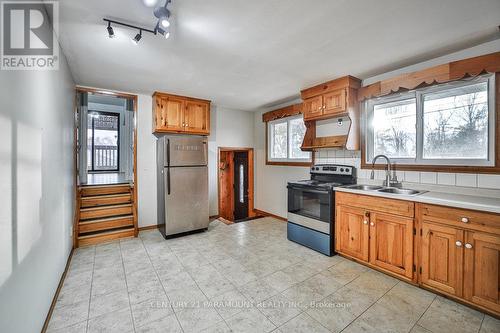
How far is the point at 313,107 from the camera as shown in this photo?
3.68m

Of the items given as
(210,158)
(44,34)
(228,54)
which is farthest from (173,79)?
(210,158)

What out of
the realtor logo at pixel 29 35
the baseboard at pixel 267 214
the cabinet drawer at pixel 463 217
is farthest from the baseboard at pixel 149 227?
the cabinet drawer at pixel 463 217

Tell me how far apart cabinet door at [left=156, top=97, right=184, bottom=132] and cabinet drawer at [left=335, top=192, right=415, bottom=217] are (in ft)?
9.89

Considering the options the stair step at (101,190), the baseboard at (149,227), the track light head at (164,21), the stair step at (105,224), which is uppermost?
the track light head at (164,21)

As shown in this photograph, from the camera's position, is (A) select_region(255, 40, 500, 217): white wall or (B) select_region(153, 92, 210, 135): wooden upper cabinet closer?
(A) select_region(255, 40, 500, 217): white wall

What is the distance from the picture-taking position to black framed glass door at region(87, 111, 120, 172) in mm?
7648

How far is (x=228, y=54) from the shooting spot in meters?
2.57

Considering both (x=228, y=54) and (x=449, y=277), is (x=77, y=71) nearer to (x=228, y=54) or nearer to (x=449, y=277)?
(x=228, y=54)

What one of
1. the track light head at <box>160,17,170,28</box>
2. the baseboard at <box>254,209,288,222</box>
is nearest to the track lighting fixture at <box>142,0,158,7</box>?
the track light head at <box>160,17,170,28</box>

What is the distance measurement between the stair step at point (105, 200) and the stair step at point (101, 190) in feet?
0.48

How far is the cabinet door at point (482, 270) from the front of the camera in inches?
73.0

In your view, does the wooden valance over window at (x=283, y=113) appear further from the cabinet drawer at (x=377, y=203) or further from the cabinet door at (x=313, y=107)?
the cabinet drawer at (x=377, y=203)

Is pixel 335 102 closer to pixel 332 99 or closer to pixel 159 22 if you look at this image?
pixel 332 99

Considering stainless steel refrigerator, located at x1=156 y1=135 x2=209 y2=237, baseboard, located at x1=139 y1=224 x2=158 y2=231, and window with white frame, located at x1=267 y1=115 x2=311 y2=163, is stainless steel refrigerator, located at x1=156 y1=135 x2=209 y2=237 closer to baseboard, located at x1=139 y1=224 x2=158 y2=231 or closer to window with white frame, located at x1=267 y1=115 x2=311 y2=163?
baseboard, located at x1=139 y1=224 x2=158 y2=231
